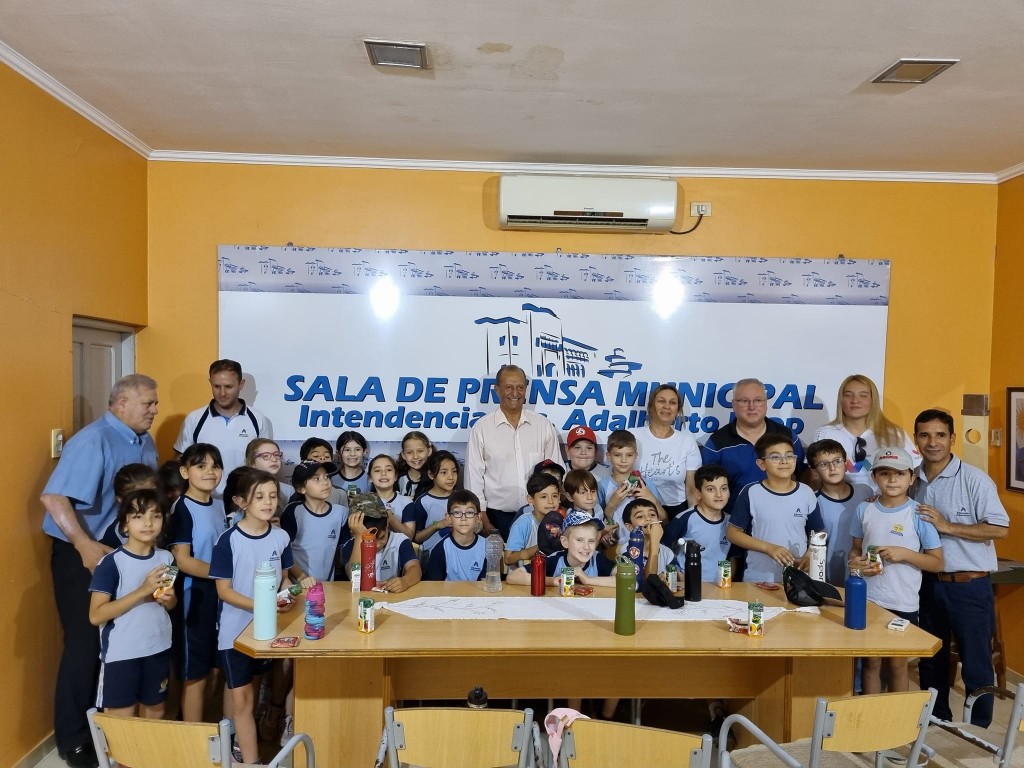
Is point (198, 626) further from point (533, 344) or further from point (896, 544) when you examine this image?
point (896, 544)

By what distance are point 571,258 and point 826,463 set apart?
6.81ft

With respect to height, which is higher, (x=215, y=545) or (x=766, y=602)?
(x=215, y=545)

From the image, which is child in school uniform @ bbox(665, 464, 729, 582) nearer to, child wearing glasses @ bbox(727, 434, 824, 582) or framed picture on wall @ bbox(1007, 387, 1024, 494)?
child wearing glasses @ bbox(727, 434, 824, 582)

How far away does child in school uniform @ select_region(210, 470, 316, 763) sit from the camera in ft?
10.5

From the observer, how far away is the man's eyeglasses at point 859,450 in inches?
171

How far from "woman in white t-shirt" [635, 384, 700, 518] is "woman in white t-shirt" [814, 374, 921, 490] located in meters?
0.80

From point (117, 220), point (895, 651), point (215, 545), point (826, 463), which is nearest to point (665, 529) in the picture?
point (826, 463)

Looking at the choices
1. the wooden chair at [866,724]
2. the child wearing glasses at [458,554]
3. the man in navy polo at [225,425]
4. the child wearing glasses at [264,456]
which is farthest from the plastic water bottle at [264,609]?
the man in navy polo at [225,425]

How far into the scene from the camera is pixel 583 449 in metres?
4.47

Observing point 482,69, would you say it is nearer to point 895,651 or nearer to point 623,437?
point 623,437

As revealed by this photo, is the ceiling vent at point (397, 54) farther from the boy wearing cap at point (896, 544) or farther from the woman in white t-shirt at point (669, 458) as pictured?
the boy wearing cap at point (896, 544)

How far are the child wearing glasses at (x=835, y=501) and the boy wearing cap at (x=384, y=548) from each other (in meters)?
2.10

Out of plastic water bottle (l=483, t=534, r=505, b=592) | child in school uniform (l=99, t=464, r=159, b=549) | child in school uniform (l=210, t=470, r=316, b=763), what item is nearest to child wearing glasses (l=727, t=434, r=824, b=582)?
plastic water bottle (l=483, t=534, r=505, b=592)

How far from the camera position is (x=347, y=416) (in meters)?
4.94
